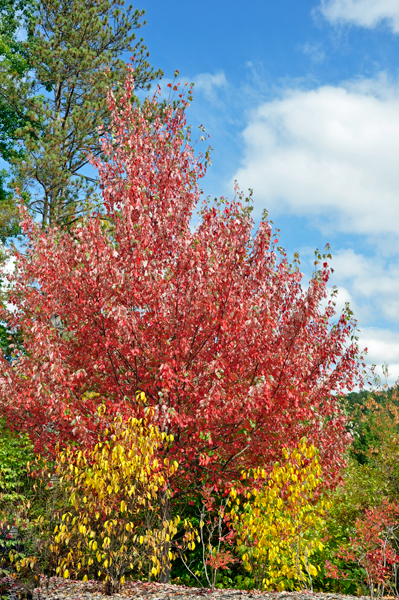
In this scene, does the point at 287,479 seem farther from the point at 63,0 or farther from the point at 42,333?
the point at 63,0

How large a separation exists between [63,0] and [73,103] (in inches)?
140

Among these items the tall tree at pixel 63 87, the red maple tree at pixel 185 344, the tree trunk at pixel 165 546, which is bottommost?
the tree trunk at pixel 165 546

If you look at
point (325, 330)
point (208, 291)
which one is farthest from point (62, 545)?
point (325, 330)

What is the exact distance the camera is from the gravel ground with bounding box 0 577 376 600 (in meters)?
6.43

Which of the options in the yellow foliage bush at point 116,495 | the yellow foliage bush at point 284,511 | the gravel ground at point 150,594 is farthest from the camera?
the gravel ground at point 150,594

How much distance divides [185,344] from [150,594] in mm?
3557

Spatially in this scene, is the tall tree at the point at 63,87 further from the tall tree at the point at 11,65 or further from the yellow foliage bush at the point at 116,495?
the yellow foliage bush at the point at 116,495

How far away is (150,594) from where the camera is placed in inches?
260

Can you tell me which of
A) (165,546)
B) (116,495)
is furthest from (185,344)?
(165,546)

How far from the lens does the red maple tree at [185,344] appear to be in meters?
6.59

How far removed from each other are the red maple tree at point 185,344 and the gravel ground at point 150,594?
5.11 feet

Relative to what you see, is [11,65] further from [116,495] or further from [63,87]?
[116,495]

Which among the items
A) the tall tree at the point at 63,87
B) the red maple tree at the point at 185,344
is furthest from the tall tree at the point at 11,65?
the red maple tree at the point at 185,344

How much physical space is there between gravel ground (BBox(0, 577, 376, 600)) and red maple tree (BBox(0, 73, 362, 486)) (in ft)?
5.11
